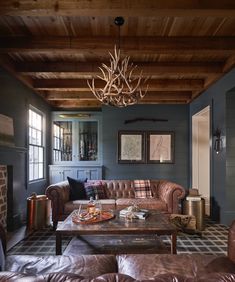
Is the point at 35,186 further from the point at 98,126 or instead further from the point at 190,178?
the point at 190,178

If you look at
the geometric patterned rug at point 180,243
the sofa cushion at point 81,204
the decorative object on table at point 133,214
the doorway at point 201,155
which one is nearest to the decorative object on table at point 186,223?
the geometric patterned rug at point 180,243

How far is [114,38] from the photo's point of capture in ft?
12.0

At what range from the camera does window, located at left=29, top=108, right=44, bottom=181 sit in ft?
19.4

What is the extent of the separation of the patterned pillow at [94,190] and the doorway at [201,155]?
276 cm

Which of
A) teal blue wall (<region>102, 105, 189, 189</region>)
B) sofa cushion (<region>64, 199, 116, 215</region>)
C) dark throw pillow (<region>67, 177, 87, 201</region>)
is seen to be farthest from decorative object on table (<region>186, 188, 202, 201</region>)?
teal blue wall (<region>102, 105, 189, 189</region>)

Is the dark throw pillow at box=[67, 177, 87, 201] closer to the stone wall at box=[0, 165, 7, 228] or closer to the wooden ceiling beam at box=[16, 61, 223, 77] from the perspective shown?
the stone wall at box=[0, 165, 7, 228]

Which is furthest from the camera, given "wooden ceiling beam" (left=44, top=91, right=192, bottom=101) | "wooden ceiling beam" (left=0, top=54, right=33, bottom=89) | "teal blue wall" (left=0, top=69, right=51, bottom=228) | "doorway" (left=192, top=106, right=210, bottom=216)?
"doorway" (left=192, top=106, right=210, bottom=216)

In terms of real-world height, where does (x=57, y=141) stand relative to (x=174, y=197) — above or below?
above

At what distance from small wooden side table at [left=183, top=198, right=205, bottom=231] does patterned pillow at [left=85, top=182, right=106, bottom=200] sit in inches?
64.1

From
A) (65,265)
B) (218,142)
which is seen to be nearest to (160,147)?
(218,142)

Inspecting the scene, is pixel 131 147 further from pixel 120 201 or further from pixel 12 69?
pixel 12 69

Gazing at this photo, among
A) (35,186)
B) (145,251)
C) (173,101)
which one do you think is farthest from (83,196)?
(173,101)

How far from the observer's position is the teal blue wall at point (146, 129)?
7.18 m

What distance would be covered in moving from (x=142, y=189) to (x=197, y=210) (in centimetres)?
120
